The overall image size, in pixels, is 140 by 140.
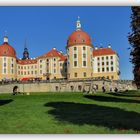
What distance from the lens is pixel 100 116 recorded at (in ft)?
34.9

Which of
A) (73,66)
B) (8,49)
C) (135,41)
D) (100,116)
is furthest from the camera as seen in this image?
(73,66)

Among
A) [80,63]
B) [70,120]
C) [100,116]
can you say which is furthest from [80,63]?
[70,120]

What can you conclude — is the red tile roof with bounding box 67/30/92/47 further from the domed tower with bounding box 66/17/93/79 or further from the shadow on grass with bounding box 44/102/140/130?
the domed tower with bounding box 66/17/93/79

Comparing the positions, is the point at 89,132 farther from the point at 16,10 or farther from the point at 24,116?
the point at 16,10

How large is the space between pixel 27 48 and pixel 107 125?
151 inches

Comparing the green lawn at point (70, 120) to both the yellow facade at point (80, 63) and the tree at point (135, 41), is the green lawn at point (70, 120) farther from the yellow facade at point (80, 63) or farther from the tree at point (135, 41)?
the yellow facade at point (80, 63)

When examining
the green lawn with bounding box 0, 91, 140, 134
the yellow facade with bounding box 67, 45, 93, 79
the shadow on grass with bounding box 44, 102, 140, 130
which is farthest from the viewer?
the yellow facade with bounding box 67, 45, 93, 79

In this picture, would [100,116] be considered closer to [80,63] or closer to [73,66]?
[80,63]

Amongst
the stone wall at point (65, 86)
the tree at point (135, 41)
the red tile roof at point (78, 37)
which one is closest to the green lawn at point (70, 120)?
the tree at point (135, 41)

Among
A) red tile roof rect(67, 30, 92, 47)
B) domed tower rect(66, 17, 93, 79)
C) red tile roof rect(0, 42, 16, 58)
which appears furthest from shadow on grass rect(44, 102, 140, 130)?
domed tower rect(66, 17, 93, 79)

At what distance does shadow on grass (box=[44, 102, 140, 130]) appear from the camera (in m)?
9.56

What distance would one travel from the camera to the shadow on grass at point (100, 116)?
31.4 ft

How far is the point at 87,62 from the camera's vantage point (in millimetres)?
28609
